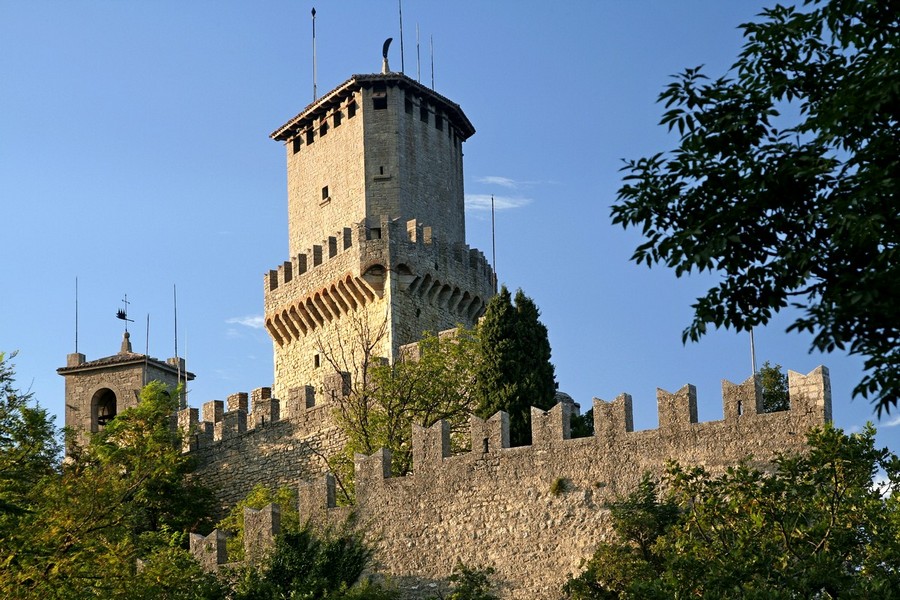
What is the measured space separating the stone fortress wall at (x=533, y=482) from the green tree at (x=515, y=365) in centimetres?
277

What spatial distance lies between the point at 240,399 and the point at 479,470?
50.1ft

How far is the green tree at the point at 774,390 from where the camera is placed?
36.6 m

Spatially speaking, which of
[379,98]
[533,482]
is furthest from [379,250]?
[533,482]

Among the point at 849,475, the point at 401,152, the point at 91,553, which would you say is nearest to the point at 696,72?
the point at 849,475

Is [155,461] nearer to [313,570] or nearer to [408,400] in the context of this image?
[408,400]

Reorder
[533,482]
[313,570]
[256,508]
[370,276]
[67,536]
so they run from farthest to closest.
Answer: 1. [370,276]
2. [256,508]
3. [533,482]
4. [313,570]
5. [67,536]

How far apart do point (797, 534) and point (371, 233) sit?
26.6 m

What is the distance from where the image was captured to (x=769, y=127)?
44.8 feet

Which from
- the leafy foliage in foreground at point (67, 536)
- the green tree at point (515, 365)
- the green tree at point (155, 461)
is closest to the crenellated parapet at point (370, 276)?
the green tree at point (155, 461)

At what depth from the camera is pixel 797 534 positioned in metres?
20.7

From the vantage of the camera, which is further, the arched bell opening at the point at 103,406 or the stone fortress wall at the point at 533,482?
the arched bell opening at the point at 103,406

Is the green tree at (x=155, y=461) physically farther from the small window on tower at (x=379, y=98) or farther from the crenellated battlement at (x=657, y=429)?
the small window on tower at (x=379, y=98)

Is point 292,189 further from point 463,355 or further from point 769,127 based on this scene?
point 769,127

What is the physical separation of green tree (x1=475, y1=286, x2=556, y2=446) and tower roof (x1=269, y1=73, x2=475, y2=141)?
46.7 feet
